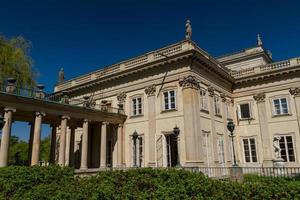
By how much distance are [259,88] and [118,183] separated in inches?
855

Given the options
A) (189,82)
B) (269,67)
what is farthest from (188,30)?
(269,67)

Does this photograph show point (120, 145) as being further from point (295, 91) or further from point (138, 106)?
point (295, 91)

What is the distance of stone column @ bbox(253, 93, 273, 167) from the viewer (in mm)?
23472

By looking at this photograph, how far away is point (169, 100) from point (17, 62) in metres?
13.8

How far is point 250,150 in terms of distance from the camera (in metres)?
24.8

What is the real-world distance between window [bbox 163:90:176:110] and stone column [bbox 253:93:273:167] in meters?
9.86

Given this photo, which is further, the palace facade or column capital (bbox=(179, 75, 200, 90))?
the palace facade

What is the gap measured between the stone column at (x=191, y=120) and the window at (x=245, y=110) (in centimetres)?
874

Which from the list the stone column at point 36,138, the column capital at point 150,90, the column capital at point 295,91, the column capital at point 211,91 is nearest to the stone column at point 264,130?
the column capital at point 295,91

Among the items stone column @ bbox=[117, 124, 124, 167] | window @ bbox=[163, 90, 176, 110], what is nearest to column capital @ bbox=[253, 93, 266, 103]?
window @ bbox=[163, 90, 176, 110]

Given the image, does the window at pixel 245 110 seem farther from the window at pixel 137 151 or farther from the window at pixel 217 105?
the window at pixel 137 151

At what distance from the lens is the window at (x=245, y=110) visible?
2588 cm

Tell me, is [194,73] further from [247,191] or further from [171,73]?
[247,191]

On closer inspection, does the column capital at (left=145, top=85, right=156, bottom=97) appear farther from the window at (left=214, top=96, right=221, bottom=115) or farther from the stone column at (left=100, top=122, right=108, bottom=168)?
the window at (left=214, top=96, right=221, bottom=115)
